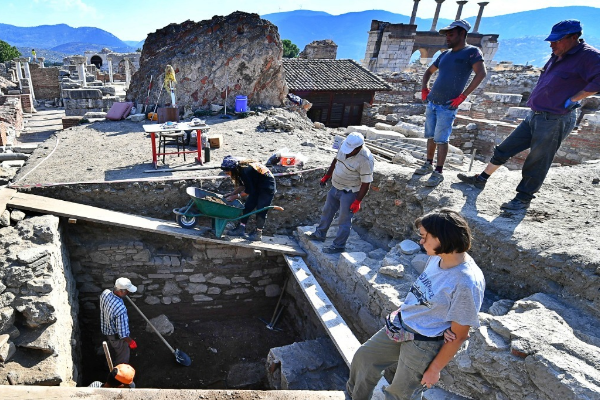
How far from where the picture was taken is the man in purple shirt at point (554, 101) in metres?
3.46

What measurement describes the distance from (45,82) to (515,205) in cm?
2647

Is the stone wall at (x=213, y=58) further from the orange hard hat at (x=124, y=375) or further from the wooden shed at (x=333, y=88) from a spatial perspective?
the orange hard hat at (x=124, y=375)

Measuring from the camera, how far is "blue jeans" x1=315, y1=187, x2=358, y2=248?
15.5ft

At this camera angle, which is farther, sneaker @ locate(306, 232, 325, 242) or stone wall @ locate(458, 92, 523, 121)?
stone wall @ locate(458, 92, 523, 121)

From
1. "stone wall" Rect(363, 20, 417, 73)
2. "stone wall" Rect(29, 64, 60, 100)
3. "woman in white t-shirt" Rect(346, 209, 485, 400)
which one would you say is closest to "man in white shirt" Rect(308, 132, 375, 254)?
"woman in white t-shirt" Rect(346, 209, 485, 400)

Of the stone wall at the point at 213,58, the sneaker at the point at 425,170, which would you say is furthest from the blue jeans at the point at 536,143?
the stone wall at the point at 213,58

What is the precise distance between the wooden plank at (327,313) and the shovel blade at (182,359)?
6.85ft

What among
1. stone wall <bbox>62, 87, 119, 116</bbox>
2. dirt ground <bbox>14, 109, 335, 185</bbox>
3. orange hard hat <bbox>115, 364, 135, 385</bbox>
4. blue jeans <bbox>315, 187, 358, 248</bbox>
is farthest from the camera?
stone wall <bbox>62, 87, 119, 116</bbox>

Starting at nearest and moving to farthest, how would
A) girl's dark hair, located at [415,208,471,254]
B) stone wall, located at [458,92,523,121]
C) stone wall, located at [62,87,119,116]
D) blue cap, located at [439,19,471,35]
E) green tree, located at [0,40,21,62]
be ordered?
girl's dark hair, located at [415,208,471,254] → blue cap, located at [439,19,471,35] → stone wall, located at [458,92,523,121] → stone wall, located at [62,87,119,116] → green tree, located at [0,40,21,62]

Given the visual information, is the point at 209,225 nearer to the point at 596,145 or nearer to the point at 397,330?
the point at 397,330

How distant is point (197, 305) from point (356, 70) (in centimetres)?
1522

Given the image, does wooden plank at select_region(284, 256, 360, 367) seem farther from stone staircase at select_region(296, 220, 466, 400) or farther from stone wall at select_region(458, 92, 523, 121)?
stone wall at select_region(458, 92, 523, 121)

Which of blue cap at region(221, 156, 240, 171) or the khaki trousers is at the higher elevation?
blue cap at region(221, 156, 240, 171)

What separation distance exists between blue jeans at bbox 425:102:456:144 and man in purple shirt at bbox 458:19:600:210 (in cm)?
69
